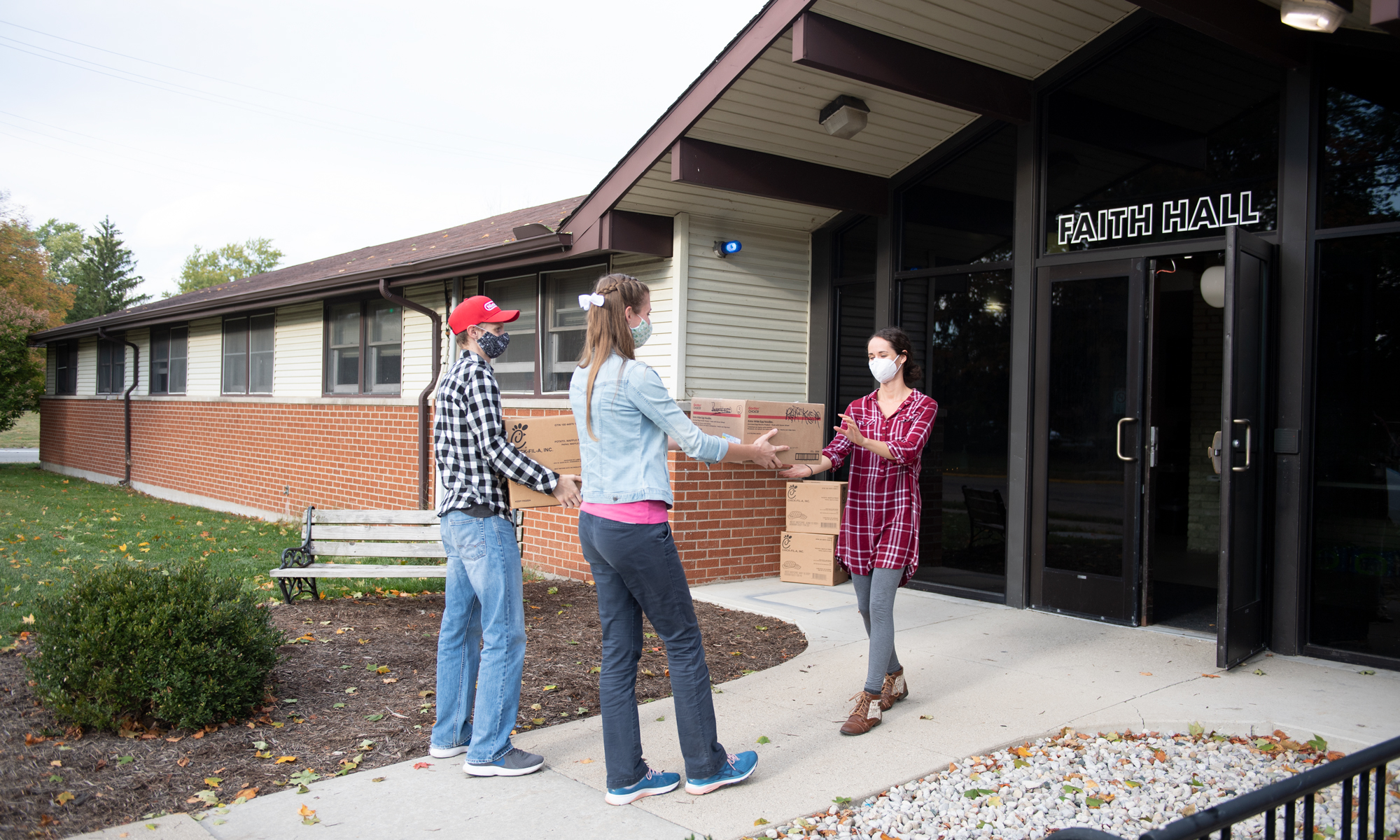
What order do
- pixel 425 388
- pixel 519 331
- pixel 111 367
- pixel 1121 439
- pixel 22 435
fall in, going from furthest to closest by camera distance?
1. pixel 22 435
2. pixel 111 367
3. pixel 425 388
4. pixel 519 331
5. pixel 1121 439

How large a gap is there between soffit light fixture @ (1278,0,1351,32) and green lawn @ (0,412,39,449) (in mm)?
36124

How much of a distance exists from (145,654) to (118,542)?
7878 millimetres

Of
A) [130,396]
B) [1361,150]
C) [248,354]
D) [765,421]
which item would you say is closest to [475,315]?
[765,421]

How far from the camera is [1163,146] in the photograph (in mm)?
6438

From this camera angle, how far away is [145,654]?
4254 millimetres

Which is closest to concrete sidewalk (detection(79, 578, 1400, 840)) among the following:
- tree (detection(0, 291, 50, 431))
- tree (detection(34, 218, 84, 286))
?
tree (detection(0, 291, 50, 431))

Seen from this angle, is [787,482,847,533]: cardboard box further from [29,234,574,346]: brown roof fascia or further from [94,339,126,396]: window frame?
[94,339,126,396]: window frame

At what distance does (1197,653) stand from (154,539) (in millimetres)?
10823

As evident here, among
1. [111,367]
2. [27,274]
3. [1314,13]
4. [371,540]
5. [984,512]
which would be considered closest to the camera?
[1314,13]

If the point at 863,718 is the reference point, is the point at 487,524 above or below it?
above

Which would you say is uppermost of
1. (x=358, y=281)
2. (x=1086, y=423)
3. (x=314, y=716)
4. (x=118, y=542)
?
(x=358, y=281)

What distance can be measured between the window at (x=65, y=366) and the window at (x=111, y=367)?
70.7 inches

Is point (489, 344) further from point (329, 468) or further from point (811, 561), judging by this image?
point (329, 468)

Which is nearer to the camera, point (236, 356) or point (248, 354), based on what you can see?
point (248, 354)
